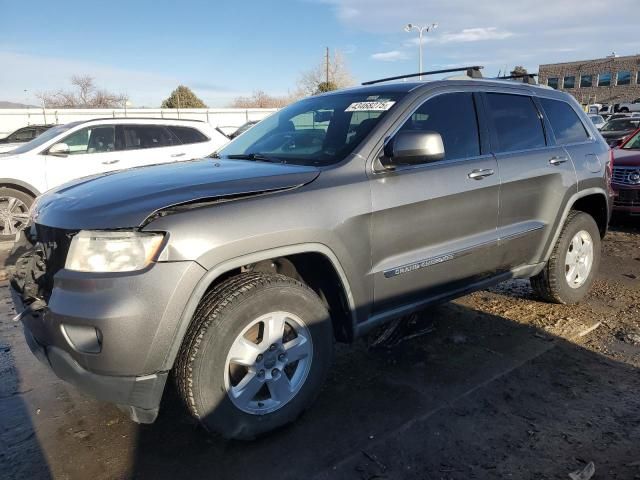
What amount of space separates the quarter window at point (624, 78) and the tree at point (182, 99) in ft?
155

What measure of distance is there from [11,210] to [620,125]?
56.0ft

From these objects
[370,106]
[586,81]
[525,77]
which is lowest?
[370,106]

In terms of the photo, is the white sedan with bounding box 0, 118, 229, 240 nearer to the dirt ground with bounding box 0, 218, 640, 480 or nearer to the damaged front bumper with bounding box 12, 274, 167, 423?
the dirt ground with bounding box 0, 218, 640, 480

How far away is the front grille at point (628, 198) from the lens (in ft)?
24.9

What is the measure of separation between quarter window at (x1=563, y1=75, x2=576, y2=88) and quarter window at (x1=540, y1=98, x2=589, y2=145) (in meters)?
67.3

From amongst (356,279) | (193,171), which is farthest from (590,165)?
(193,171)

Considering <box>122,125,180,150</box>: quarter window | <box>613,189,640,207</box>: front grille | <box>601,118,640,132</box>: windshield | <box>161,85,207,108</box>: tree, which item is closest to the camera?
<box>613,189,640,207</box>: front grille

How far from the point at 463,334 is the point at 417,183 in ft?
5.04

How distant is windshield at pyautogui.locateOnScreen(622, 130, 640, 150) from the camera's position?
873 centimetres

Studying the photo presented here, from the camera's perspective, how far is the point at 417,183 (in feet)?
10.5

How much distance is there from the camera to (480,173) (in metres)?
3.56

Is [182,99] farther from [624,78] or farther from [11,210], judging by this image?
[624,78]

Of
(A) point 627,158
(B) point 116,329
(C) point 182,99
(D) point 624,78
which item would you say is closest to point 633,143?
(A) point 627,158

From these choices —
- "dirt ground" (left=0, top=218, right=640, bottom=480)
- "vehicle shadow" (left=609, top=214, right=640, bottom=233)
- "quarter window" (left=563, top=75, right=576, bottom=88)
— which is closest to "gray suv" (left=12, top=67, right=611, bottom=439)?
"dirt ground" (left=0, top=218, right=640, bottom=480)
